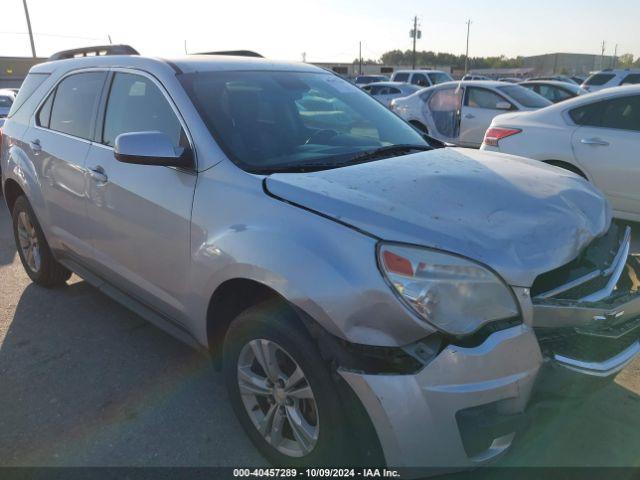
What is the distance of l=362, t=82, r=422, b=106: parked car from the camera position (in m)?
18.1

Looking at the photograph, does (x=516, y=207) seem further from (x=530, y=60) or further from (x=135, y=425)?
(x=530, y=60)

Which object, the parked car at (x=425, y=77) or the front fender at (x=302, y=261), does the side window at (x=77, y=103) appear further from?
the parked car at (x=425, y=77)

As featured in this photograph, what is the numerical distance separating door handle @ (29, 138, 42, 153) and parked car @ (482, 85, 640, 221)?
15.6 feet

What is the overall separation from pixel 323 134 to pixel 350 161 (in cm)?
48

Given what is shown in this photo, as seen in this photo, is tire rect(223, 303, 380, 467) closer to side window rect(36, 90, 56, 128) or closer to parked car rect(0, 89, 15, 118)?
side window rect(36, 90, 56, 128)

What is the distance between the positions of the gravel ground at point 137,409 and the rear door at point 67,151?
0.65m

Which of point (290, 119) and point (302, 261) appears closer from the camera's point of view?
point (302, 261)

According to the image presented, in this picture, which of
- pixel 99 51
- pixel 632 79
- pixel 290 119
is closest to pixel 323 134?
pixel 290 119

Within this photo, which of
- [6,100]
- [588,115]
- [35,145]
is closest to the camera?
[35,145]

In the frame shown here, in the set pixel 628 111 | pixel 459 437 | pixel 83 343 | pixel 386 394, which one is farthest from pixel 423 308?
pixel 628 111

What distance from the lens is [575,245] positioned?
7.45 feet

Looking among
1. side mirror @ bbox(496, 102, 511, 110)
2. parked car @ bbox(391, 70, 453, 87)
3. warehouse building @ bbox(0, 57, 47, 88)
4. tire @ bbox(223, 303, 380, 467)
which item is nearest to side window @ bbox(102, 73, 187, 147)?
tire @ bbox(223, 303, 380, 467)

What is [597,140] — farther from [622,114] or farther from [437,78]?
[437,78]

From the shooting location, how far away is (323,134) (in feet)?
10.7
